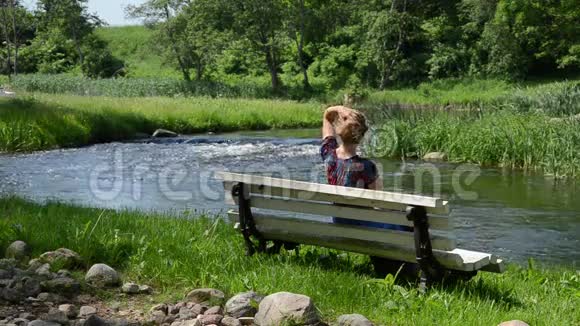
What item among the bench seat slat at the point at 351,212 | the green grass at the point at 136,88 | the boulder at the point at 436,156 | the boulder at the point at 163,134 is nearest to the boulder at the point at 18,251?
the bench seat slat at the point at 351,212

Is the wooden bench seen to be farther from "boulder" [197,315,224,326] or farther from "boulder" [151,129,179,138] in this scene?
"boulder" [151,129,179,138]

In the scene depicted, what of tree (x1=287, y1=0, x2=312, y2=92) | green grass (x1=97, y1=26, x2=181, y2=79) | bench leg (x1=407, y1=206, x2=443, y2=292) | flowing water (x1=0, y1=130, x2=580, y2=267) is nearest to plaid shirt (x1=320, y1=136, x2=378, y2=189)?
bench leg (x1=407, y1=206, x2=443, y2=292)

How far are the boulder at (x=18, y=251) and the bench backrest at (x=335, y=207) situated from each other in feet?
5.53

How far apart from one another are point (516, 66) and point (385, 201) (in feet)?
154

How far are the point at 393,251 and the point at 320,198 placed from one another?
682mm

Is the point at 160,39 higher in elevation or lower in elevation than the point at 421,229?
higher

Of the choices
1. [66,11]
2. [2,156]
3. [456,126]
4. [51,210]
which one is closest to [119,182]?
[2,156]

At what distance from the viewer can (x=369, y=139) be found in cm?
2041

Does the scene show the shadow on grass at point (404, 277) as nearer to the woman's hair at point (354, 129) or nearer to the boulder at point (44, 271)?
the woman's hair at point (354, 129)

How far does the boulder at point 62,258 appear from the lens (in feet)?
18.4

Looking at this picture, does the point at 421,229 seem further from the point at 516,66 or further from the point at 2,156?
the point at 516,66

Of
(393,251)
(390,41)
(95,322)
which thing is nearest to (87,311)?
(95,322)

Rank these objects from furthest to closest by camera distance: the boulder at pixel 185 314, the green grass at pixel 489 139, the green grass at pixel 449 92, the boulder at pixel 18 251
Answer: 1. the green grass at pixel 449 92
2. the green grass at pixel 489 139
3. the boulder at pixel 18 251
4. the boulder at pixel 185 314

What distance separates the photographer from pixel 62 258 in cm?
563
